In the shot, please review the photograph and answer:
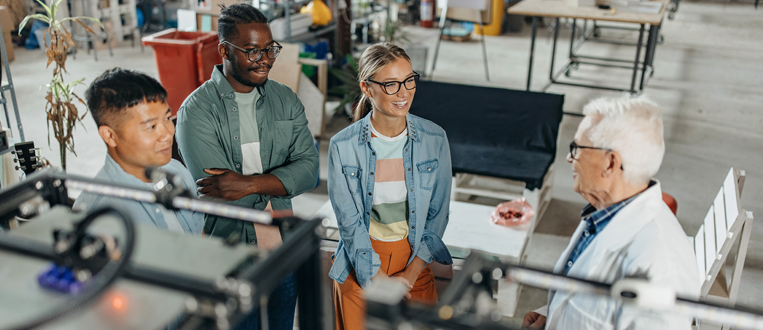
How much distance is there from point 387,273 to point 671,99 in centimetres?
553

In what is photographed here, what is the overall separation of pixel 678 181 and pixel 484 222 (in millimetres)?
2273

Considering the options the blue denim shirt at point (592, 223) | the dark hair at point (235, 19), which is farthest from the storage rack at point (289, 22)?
the blue denim shirt at point (592, 223)

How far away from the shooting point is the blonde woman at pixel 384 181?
6.34 ft

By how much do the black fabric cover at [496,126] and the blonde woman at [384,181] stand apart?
167cm

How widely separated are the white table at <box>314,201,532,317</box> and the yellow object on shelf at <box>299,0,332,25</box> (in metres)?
3.53

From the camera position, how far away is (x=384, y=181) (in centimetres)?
196

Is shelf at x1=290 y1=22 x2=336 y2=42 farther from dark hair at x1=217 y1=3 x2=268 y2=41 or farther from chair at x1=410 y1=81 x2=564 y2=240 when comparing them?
dark hair at x1=217 y1=3 x2=268 y2=41

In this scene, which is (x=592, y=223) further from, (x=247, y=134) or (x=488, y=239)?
(x=488, y=239)

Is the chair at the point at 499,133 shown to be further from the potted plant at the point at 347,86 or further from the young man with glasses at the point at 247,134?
the young man with glasses at the point at 247,134

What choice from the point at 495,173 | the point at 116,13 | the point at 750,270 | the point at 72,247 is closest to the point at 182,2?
the point at 116,13

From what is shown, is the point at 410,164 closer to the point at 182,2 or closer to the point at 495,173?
the point at 495,173

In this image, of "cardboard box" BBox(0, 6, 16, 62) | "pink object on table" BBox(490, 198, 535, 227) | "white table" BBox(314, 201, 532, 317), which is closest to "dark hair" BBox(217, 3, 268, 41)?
"white table" BBox(314, 201, 532, 317)

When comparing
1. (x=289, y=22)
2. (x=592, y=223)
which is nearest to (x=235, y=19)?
(x=592, y=223)

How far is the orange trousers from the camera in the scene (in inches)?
78.5
